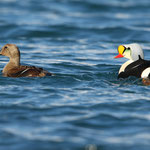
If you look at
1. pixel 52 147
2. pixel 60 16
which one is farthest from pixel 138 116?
pixel 60 16

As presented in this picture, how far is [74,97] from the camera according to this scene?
693cm

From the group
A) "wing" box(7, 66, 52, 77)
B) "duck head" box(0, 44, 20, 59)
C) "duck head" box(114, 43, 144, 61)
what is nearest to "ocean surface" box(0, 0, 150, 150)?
"wing" box(7, 66, 52, 77)

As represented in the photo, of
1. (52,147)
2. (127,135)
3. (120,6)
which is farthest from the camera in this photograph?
(120,6)

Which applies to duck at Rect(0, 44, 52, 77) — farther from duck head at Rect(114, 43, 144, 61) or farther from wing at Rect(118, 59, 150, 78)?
Answer: duck head at Rect(114, 43, 144, 61)

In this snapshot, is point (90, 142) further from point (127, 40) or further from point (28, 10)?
point (28, 10)

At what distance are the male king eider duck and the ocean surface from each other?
18 cm

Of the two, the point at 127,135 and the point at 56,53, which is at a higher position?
the point at 56,53

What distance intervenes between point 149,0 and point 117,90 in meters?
15.6

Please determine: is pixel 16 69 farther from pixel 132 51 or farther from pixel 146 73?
pixel 146 73

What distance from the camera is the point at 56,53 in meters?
12.1

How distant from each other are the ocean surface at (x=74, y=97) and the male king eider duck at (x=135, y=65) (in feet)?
0.60

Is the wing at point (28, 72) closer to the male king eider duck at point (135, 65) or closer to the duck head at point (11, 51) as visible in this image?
the duck head at point (11, 51)

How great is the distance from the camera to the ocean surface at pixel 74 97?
Result: 203 inches

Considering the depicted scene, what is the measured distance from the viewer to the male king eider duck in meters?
7.98
